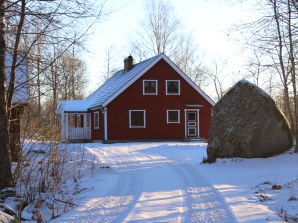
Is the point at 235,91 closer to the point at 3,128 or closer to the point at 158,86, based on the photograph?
the point at 3,128

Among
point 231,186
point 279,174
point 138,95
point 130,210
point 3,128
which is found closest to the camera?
point 130,210

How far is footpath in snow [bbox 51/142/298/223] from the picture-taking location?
8352 millimetres

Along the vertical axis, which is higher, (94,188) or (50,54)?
(50,54)

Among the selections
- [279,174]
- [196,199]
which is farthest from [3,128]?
[279,174]

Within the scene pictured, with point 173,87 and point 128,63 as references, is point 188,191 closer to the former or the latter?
point 173,87

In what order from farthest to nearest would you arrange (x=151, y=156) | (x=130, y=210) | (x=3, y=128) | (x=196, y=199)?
(x=151, y=156) < (x=3, y=128) < (x=196, y=199) < (x=130, y=210)

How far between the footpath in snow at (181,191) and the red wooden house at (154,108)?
15.0 metres

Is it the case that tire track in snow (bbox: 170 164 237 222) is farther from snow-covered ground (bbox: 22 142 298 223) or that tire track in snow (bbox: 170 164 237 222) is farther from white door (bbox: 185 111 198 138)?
white door (bbox: 185 111 198 138)

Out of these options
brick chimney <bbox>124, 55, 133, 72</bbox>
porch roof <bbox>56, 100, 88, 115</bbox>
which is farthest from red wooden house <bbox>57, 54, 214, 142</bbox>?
brick chimney <bbox>124, 55, 133, 72</bbox>

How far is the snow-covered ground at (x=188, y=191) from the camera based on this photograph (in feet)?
27.5

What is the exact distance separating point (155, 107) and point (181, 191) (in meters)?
22.9

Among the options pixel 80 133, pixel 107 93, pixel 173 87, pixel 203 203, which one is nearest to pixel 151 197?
pixel 203 203

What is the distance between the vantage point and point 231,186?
1157 centimetres

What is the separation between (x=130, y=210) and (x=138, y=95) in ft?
80.8
